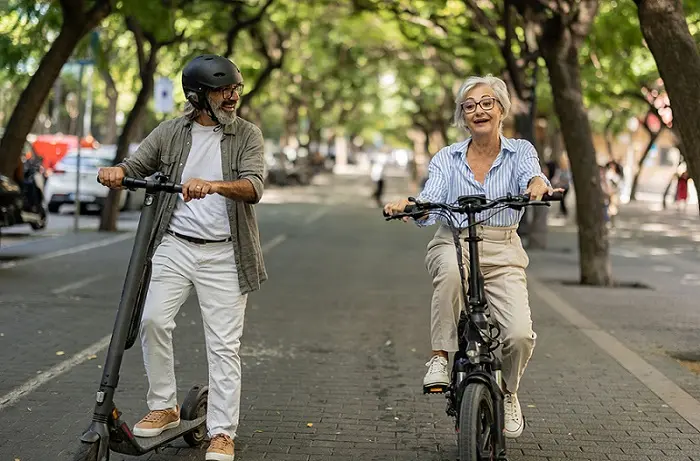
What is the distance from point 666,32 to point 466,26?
1504 centimetres

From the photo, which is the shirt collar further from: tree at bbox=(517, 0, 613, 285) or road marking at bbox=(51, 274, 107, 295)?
tree at bbox=(517, 0, 613, 285)

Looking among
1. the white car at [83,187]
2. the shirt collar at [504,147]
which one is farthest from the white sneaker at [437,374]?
the white car at [83,187]

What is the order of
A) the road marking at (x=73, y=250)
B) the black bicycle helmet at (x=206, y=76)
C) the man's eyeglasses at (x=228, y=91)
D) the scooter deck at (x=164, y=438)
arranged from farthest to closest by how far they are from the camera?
the road marking at (x=73, y=250) < the man's eyeglasses at (x=228, y=91) < the black bicycle helmet at (x=206, y=76) < the scooter deck at (x=164, y=438)

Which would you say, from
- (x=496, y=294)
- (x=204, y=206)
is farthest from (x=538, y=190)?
(x=204, y=206)

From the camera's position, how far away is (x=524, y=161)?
5.58m

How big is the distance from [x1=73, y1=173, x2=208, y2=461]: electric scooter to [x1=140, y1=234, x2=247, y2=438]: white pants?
0.66ft

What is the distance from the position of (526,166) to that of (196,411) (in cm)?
204

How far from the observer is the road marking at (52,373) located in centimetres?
721

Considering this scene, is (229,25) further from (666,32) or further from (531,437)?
(531,437)

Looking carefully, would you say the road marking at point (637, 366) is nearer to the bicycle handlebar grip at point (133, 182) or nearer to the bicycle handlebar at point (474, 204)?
the bicycle handlebar at point (474, 204)

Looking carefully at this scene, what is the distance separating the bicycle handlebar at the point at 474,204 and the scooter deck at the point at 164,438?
148 centimetres

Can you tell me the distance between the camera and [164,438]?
5.50m

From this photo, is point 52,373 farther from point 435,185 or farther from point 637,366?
point 637,366

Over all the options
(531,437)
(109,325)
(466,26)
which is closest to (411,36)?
(466,26)
